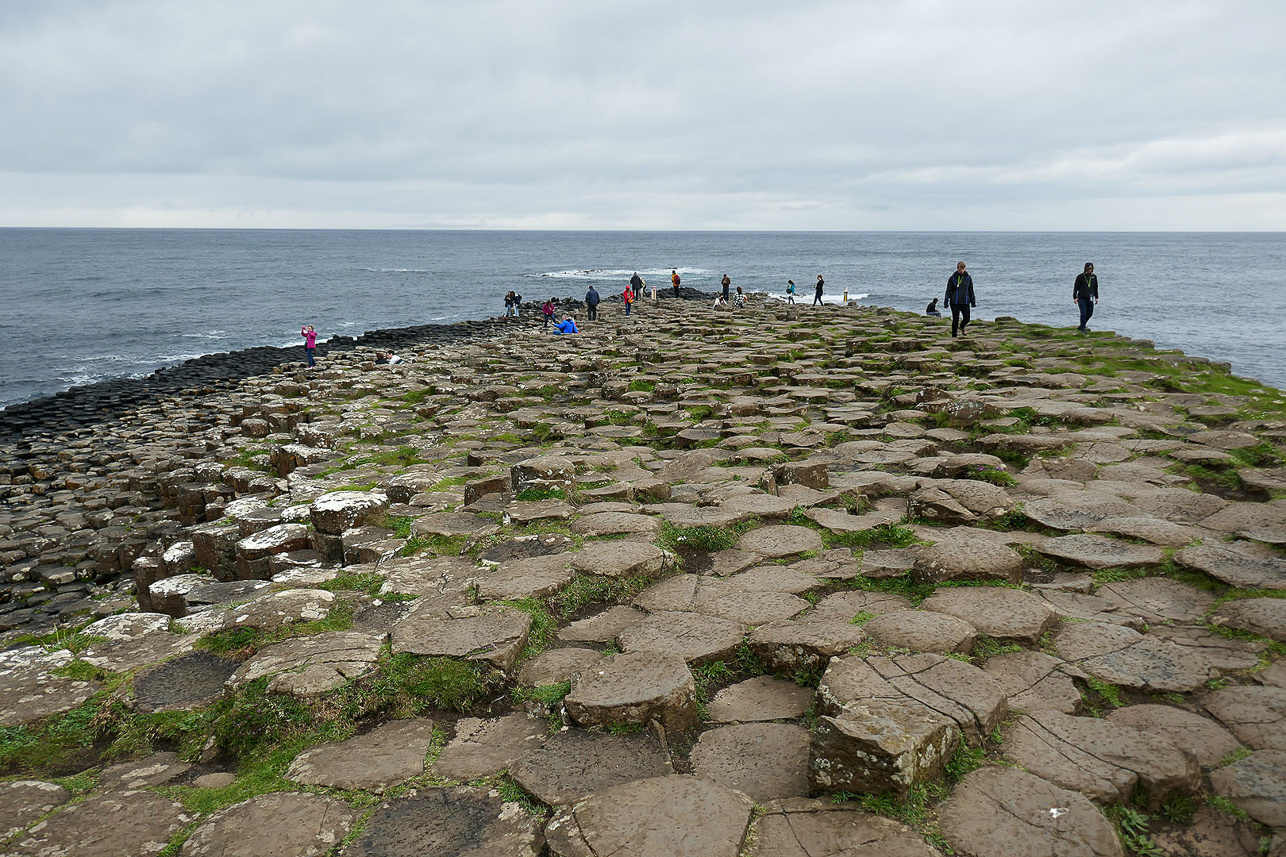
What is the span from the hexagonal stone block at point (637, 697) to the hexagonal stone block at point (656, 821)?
0.39 m

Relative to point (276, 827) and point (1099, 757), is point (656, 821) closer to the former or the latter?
point (276, 827)

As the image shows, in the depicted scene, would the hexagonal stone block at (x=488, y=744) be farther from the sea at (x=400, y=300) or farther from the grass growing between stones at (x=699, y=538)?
the sea at (x=400, y=300)

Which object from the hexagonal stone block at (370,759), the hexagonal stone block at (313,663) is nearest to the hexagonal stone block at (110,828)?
the hexagonal stone block at (370,759)

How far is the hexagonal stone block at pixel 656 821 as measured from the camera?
7.93ft

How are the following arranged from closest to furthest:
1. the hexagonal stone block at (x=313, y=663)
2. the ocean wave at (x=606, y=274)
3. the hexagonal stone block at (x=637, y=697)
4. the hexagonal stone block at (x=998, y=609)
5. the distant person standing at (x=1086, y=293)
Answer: the hexagonal stone block at (x=637, y=697) → the hexagonal stone block at (x=313, y=663) → the hexagonal stone block at (x=998, y=609) → the distant person standing at (x=1086, y=293) → the ocean wave at (x=606, y=274)

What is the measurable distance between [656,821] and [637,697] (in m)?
0.67

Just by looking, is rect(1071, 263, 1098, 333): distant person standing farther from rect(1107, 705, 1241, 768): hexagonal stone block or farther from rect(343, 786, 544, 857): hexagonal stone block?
rect(343, 786, 544, 857): hexagonal stone block

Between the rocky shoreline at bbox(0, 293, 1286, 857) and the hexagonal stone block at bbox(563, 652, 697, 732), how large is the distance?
0.7 inches

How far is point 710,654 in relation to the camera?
363 cm

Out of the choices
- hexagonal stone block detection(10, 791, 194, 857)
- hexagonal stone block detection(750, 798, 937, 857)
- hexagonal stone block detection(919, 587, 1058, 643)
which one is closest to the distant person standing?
hexagonal stone block detection(919, 587, 1058, 643)

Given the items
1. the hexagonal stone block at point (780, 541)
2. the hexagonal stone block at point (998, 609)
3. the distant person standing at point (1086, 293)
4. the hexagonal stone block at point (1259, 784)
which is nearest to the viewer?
the hexagonal stone block at point (1259, 784)

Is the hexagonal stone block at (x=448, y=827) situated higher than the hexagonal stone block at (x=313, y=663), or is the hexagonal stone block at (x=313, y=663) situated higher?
the hexagonal stone block at (x=313, y=663)

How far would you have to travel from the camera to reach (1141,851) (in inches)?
95.0

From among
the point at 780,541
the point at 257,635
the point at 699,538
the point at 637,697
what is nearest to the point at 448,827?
the point at 637,697
